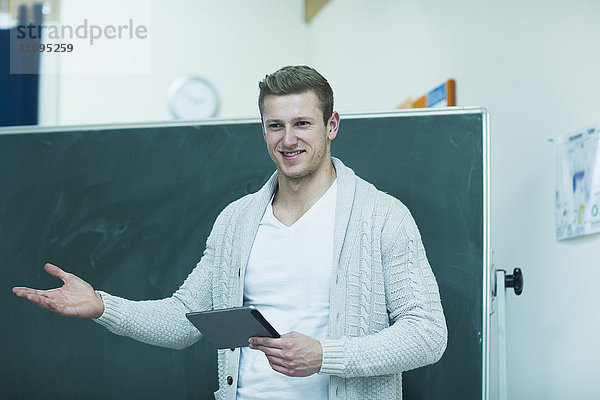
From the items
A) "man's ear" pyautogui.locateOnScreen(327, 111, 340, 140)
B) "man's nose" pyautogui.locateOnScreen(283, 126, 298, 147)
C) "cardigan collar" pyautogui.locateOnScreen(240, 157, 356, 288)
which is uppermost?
"man's ear" pyautogui.locateOnScreen(327, 111, 340, 140)

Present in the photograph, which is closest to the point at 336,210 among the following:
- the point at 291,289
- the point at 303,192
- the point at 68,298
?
the point at 303,192

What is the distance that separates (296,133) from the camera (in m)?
1.95

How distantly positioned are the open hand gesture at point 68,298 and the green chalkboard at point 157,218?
2.30ft

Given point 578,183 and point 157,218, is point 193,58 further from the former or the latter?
point 578,183

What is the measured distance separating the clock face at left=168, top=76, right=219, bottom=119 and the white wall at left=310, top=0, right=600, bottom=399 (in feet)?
5.43

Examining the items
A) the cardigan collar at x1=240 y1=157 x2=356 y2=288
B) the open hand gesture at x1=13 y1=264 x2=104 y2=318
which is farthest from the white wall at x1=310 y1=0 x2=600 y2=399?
the open hand gesture at x1=13 y1=264 x2=104 y2=318

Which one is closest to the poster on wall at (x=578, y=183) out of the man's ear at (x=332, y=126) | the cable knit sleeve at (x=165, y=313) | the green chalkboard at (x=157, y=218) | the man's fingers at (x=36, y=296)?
the green chalkboard at (x=157, y=218)

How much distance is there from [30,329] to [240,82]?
7.97ft

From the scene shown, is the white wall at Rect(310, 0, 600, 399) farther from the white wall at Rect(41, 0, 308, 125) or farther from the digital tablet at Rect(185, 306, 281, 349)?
the white wall at Rect(41, 0, 308, 125)

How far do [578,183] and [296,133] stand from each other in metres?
1.00

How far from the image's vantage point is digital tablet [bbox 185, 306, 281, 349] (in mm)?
1590

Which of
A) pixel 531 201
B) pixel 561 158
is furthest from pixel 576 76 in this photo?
pixel 531 201

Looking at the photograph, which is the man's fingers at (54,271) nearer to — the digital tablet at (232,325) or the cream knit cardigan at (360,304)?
the cream knit cardigan at (360,304)

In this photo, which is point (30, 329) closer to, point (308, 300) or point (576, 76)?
point (308, 300)
